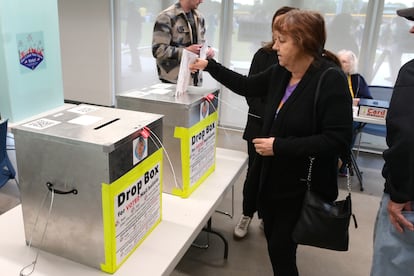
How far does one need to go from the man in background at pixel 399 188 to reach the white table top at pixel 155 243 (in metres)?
0.59

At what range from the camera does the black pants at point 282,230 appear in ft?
4.64

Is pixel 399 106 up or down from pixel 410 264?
up

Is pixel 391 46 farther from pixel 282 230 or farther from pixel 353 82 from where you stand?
pixel 282 230

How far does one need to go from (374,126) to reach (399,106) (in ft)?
8.43

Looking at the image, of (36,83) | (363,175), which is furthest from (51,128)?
(363,175)

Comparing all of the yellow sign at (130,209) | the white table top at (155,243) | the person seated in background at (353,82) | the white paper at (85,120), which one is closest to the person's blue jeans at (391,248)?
the white table top at (155,243)

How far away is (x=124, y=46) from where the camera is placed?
5.02 m

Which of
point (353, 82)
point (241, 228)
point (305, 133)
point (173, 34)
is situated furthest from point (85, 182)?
point (353, 82)

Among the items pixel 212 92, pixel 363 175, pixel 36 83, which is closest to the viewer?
pixel 212 92

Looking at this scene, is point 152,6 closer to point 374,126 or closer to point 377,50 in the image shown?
point 377,50

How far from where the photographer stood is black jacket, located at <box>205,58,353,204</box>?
4.08 feet

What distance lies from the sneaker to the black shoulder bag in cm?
104

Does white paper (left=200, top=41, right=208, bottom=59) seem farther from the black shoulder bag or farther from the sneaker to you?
the sneaker

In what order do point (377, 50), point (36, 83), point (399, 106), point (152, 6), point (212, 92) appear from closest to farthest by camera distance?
point (399, 106) → point (212, 92) → point (36, 83) → point (377, 50) → point (152, 6)
